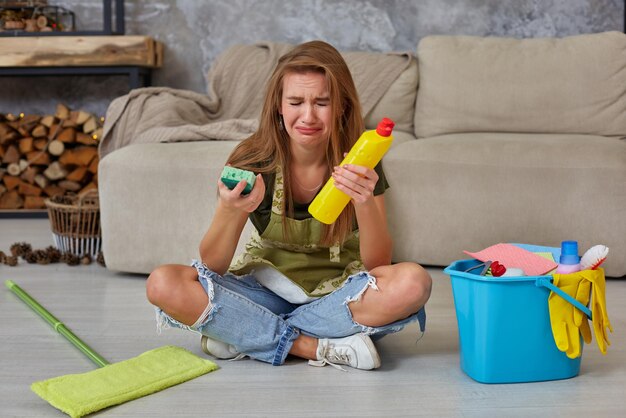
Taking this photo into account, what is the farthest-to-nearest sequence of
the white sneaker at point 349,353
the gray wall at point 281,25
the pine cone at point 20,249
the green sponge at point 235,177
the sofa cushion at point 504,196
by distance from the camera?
the gray wall at point 281,25, the pine cone at point 20,249, the sofa cushion at point 504,196, the white sneaker at point 349,353, the green sponge at point 235,177

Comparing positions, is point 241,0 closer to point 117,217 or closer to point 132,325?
point 117,217

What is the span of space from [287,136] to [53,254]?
1311 mm

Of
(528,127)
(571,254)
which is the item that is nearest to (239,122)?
(528,127)

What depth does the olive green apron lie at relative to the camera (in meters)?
1.80

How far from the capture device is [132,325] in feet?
6.77

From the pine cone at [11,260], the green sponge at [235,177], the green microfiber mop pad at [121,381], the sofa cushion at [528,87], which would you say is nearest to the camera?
the green microfiber mop pad at [121,381]

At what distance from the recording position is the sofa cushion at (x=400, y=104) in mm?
3248

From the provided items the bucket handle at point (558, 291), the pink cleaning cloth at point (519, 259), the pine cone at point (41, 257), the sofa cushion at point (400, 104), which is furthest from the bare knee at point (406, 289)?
the sofa cushion at point (400, 104)

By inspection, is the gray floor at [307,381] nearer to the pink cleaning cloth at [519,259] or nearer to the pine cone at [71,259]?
the pink cleaning cloth at [519,259]

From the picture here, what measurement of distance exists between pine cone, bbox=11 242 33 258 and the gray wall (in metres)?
1.25

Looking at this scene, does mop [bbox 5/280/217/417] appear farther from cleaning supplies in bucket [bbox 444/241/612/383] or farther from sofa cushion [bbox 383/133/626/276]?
sofa cushion [bbox 383/133/626/276]

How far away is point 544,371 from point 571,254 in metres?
0.23

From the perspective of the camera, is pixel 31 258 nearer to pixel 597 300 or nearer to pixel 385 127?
pixel 385 127

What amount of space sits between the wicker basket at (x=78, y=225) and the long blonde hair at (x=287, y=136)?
3.79ft
